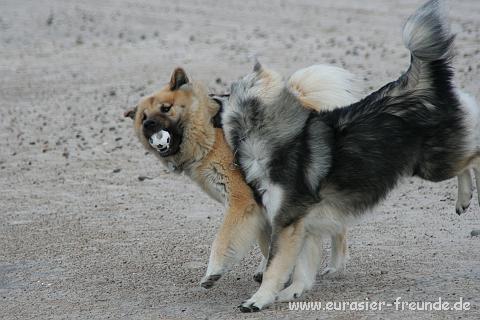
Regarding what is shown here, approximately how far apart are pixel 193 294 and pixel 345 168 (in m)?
1.40

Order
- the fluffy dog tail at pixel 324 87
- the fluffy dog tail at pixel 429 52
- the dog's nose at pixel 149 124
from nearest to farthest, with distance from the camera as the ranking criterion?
the fluffy dog tail at pixel 429 52 < the dog's nose at pixel 149 124 < the fluffy dog tail at pixel 324 87

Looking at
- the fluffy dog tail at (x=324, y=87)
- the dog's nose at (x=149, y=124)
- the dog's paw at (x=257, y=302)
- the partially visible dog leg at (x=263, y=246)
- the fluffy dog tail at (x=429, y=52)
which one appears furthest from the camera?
the fluffy dog tail at (x=324, y=87)

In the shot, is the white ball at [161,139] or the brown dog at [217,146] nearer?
the brown dog at [217,146]

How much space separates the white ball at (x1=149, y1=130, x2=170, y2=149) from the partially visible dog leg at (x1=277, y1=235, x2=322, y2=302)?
1.22 metres

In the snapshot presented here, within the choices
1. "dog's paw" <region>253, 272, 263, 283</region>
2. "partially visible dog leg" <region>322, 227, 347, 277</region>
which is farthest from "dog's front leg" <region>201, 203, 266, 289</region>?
"partially visible dog leg" <region>322, 227, 347, 277</region>

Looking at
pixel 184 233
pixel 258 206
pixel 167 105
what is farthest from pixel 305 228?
pixel 184 233

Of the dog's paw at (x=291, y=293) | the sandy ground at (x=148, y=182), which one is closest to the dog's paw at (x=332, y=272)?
the sandy ground at (x=148, y=182)

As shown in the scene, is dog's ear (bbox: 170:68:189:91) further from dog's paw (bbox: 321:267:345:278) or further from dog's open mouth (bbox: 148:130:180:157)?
dog's paw (bbox: 321:267:345:278)

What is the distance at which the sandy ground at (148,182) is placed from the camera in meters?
6.25

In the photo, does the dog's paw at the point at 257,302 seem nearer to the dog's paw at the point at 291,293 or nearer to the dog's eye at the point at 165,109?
the dog's paw at the point at 291,293

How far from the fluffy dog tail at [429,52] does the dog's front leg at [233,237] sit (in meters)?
1.23

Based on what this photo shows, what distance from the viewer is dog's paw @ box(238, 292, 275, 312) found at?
575cm

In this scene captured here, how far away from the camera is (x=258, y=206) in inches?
241

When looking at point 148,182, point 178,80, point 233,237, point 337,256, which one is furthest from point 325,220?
point 148,182
